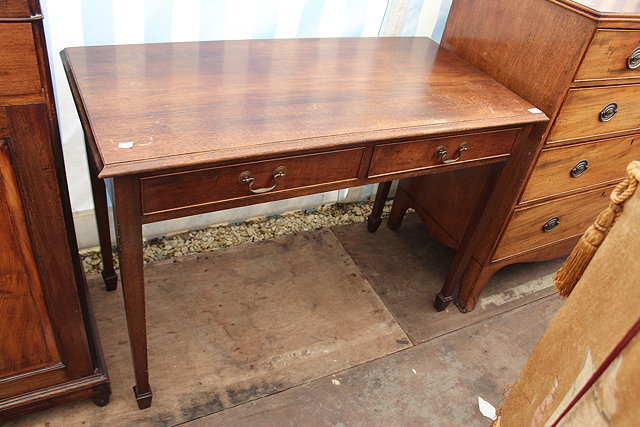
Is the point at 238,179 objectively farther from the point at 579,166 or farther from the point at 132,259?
the point at 579,166

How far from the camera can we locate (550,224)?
2.08 metres

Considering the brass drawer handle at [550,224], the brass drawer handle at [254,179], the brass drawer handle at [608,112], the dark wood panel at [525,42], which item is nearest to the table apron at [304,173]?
the brass drawer handle at [254,179]

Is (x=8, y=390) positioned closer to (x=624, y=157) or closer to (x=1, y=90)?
(x=1, y=90)

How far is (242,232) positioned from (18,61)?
4.76ft

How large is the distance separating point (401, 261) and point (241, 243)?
2.34 ft

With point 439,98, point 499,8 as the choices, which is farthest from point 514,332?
point 499,8

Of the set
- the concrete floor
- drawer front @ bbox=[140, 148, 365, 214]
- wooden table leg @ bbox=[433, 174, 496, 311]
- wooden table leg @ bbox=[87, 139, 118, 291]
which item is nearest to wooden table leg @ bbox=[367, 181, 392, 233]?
the concrete floor

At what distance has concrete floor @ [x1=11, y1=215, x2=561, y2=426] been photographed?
176 centimetres

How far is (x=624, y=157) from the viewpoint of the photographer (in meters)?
2.02

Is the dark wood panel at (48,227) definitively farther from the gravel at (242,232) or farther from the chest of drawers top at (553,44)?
the chest of drawers top at (553,44)

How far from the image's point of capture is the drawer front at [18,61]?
97 cm

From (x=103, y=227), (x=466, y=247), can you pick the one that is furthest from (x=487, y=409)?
(x=103, y=227)

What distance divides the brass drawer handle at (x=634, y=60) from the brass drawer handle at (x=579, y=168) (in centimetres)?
36

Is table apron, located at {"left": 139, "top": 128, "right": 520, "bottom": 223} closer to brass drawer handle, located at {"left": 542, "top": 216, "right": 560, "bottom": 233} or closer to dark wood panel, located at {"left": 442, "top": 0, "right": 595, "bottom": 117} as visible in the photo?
dark wood panel, located at {"left": 442, "top": 0, "right": 595, "bottom": 117}
